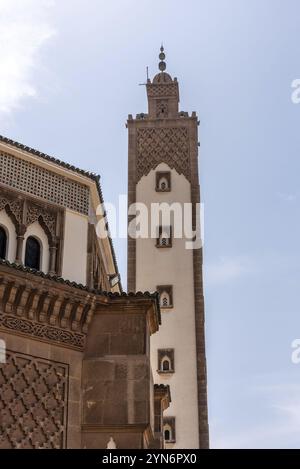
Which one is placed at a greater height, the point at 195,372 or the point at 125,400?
the point at 195,372

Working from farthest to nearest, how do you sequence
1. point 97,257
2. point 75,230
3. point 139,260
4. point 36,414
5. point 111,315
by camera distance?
point 139,260 → point 97,257 → point 75,230 → point 111,315 → point 36,414

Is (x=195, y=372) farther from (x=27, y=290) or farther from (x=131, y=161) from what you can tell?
(x=27, y=290)

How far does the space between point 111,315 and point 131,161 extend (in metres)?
12.5

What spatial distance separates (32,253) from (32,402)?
2.24m

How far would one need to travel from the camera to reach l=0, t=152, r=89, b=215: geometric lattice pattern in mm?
10617

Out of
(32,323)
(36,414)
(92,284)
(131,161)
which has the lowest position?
(36,414)

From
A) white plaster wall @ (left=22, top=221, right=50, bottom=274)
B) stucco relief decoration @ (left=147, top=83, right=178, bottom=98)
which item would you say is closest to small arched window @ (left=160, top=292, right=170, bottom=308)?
stucco relief decoration @ (left=147, top=83, right=178, bottom=98)

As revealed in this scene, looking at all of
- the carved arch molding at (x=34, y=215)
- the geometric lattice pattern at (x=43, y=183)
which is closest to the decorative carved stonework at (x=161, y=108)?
the geometric lattice pattern at (x=43, y=183)

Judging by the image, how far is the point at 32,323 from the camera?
9.62 m

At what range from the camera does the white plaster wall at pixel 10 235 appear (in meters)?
10.2

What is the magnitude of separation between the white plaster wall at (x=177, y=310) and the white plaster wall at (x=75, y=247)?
807 centimetres

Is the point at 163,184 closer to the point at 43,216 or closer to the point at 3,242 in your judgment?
the point at 43,216

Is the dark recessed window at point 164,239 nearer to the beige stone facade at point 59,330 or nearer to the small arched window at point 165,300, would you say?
the small arched window at point 165,300

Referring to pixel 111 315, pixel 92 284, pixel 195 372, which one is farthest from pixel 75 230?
pixel 195 372
